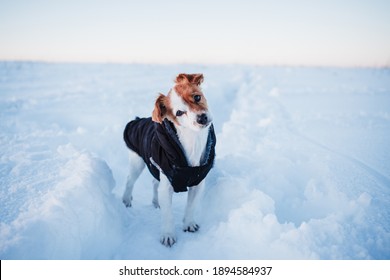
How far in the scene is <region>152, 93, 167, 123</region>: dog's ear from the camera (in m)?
2.71

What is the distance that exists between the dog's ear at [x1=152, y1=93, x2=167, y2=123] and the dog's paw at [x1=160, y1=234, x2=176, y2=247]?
1.25 metres

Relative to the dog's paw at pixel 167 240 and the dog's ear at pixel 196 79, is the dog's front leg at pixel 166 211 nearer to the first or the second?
the dog's paw at pixel 167 240

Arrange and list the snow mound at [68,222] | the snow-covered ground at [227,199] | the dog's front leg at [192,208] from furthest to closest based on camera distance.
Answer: the dog's front leg at [192,208] → the snow-covered ground at [227,199] → the snow mound at [68,222]

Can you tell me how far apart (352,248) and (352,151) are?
3.00 metres

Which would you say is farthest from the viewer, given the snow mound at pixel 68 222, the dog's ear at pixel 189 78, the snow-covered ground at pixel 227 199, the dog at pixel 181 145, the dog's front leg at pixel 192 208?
the dog's front leg at pixel 192 208

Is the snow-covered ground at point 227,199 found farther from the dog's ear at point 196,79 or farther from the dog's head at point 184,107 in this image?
the dog's ear at point 196,79

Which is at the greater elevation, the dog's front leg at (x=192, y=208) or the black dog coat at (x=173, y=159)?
the black dog coat at (x=173, y=159)

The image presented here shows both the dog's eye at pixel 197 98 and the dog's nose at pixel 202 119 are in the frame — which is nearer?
the dog's nose at pixel 202 119

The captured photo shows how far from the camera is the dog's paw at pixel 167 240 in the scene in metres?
2.81

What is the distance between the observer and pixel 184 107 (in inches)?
103

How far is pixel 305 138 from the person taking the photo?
5.71 meters

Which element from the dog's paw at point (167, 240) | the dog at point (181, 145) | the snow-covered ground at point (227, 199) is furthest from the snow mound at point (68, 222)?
the dog at point (181, 145)

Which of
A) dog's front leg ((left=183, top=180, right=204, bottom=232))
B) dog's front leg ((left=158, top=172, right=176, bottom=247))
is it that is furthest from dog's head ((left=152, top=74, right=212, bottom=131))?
dog's front leg ((left=183, top=180, right=204, bottom=232))

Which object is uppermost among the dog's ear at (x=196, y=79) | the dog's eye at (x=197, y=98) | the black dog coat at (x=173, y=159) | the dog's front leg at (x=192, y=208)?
the dog's ear at (x=196, y=79)
